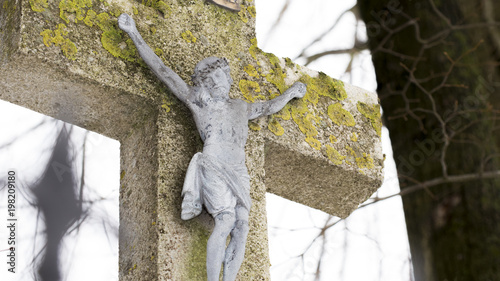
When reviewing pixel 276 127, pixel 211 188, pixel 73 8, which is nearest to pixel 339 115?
pixel 276 127

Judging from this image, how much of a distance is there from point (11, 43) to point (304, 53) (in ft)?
12.2

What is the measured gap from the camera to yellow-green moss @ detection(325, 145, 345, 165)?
13.2 ft

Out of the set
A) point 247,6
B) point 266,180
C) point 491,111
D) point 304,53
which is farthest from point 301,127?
point 304,53

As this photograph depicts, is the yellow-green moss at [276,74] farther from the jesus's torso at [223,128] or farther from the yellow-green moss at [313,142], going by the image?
the jesus's torso at [223,128]

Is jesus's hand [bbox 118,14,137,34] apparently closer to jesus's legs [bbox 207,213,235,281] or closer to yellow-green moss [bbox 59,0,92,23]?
yellow-green moss [bbox 59,0,92,23]

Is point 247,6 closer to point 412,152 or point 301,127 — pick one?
point 301,127

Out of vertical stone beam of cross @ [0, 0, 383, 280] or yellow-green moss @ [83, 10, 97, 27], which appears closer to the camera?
vertical stone beam of cross @ [0, 0, 383, 280]

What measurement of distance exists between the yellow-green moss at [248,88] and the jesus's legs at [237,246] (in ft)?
2.27

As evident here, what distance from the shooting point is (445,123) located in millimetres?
Answer: 5141

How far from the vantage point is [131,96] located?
11.8 ft

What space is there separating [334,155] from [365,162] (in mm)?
177

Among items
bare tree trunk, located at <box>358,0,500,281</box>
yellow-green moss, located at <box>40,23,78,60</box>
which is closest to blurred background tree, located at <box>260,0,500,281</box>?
bare tree trunk, located at <box>358,0,500,281</box>

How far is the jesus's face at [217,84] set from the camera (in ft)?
12.0

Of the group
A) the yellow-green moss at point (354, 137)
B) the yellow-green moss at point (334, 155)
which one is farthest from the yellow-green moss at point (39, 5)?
the yellow-green moss at point (354, 137)
